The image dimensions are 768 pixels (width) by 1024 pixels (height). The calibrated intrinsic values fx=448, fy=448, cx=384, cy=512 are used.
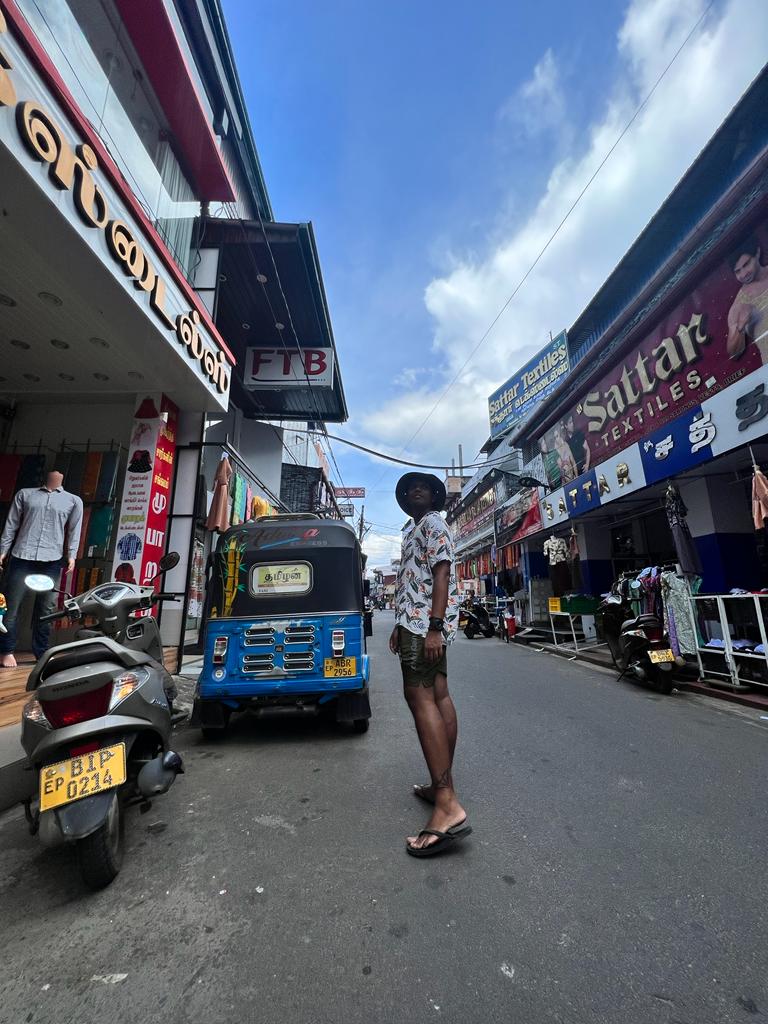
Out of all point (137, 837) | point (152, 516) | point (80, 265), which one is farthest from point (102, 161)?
point (137, 837)

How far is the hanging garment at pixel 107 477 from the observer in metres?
6.45

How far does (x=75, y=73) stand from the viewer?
15.1 ft

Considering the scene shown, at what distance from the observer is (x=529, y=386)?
2172 cm

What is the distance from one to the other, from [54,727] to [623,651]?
22.1 feet

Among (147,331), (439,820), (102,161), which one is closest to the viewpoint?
(439,820)

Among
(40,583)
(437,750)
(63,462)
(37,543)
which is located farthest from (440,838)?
(63,462)

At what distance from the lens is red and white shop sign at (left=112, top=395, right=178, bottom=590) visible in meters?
6.11

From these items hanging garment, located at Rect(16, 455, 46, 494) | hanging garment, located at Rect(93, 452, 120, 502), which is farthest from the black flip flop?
hanging garment, located at Rect(16, 455, 46, 494)

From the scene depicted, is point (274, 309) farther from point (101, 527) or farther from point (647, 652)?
point (647, 652)

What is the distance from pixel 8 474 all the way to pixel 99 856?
6311 millimetres

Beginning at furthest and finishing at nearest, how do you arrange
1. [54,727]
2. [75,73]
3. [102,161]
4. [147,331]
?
[147,331] → [75,73] → [102,161] → [54,727]

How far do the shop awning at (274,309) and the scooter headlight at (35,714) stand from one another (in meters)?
7.52

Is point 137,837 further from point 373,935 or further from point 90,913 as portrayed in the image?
point 373,935

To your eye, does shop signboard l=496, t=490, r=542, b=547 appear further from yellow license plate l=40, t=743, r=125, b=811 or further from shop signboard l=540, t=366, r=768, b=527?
yellow license plate l=40, t=743, r=125, b=811
